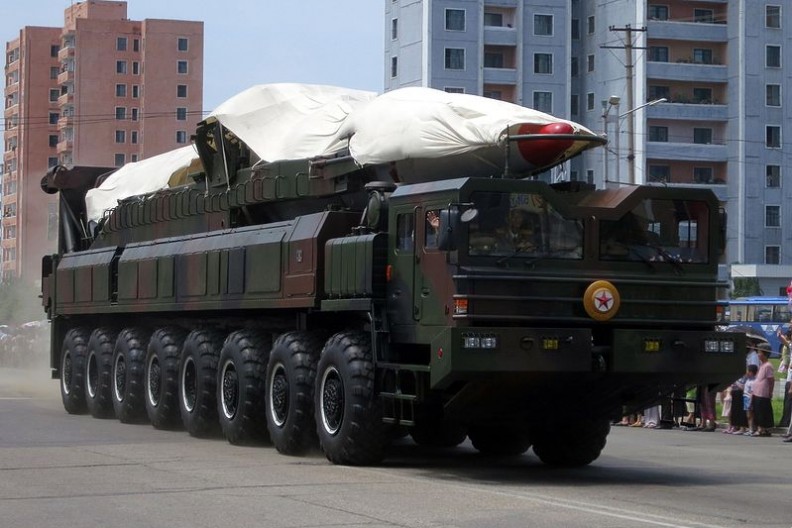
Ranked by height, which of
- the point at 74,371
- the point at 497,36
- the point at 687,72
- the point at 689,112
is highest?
the point at 497,36

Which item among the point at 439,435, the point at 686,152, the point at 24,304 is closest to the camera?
the point at 439,435

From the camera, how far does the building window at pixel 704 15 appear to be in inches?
3184

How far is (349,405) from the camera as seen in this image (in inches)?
600

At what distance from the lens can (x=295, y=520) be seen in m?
11.3

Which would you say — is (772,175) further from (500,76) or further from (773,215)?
(500,76)

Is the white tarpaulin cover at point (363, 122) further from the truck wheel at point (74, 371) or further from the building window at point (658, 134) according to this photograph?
the building window at point (658, 134)

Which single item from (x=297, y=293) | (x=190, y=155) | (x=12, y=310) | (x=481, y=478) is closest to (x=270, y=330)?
(x=297, y=293)

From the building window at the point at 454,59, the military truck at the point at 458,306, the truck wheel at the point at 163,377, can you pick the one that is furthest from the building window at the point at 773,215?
the military truck at the point at 458,306

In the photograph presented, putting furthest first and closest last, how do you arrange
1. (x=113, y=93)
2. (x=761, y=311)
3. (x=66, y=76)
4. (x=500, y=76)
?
(x=66, y=76) < (x=113, y=93) < (x=500, y=76) < (x=761, y=311)

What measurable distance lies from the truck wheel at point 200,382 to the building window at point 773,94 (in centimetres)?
6421

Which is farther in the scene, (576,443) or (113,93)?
(113,93)

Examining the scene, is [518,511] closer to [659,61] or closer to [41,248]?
[41,248]

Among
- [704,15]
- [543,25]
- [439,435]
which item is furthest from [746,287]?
[439,435]

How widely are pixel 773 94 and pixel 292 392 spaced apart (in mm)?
67366
